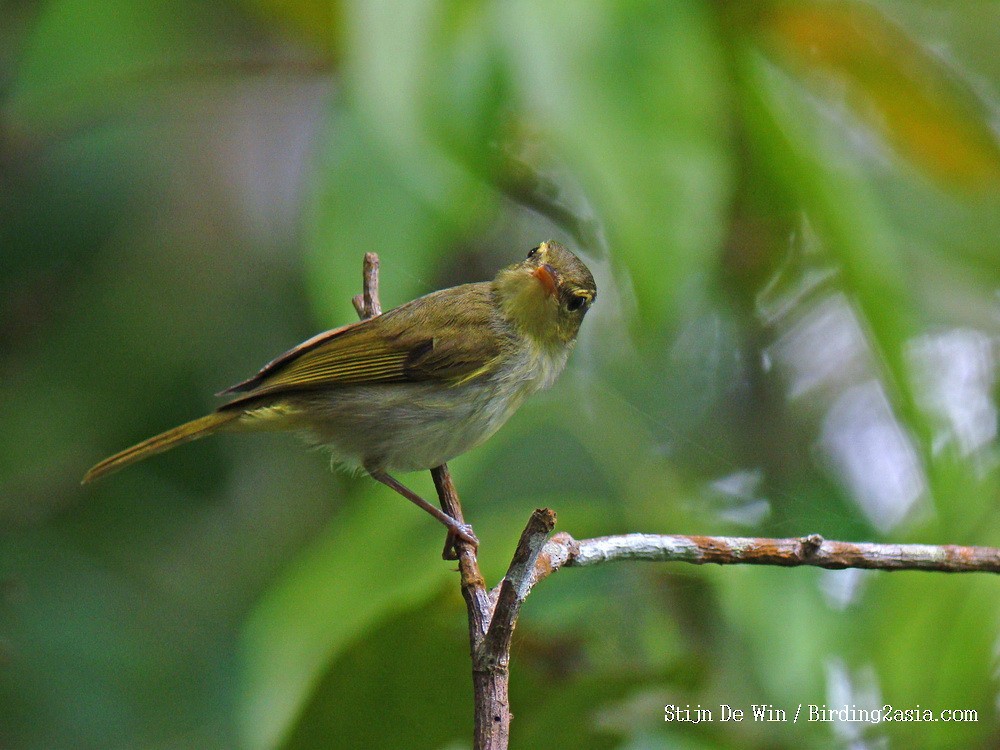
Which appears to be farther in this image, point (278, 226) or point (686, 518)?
point (278, 226)

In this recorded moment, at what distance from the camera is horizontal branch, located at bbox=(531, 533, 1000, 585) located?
81.4 inches

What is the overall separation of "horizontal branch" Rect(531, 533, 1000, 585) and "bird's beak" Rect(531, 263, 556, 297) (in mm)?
1177

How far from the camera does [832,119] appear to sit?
320 centimetres

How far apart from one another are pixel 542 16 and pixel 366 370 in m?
1.29

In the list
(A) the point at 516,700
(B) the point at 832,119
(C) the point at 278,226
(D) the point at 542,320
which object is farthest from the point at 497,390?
(C) the point at 278,226

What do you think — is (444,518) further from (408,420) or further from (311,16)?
(311,16)

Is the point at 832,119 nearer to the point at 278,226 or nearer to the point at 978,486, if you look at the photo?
the point at 978,486

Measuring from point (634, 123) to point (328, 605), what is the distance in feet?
4.45

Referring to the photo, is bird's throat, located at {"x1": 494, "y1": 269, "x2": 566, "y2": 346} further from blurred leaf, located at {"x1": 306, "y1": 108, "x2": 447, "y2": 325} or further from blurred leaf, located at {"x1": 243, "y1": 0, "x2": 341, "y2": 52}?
blurred leaf, located at {"x1": 243, "y1": 0, "x2": 341, "y2": 52}

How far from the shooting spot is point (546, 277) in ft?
10.5

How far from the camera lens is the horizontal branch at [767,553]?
2.07 meters

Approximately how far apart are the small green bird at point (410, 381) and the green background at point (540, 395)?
0.16m

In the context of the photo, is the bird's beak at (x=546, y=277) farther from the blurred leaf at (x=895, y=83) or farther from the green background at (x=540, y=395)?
the blurred leaf at (x=895, y=83)

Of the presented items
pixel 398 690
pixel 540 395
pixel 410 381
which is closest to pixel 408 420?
pixel 410 381
